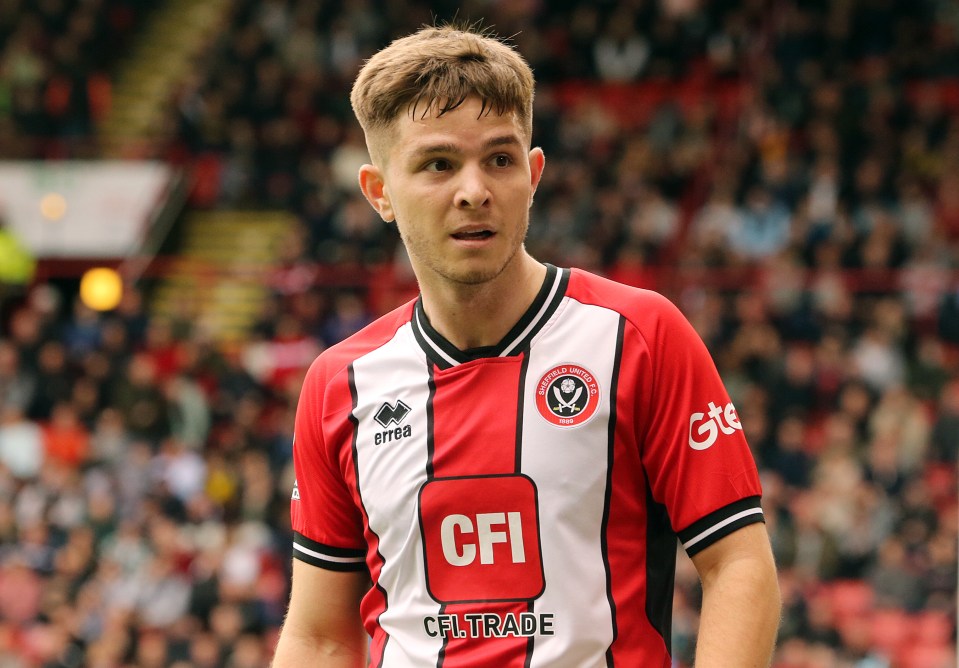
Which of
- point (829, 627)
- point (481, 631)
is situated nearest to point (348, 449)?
point (481, 631)

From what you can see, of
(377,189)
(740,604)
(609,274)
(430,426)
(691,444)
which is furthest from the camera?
(609,274)

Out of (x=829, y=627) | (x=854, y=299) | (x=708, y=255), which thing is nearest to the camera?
(x=829, y=627)

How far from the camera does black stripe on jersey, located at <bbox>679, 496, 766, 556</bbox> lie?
2773 mm

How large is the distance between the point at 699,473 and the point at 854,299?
11.1 metres

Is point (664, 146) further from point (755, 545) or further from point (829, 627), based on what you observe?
point (755, 545)

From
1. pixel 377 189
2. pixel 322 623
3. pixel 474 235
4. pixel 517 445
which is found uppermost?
pixel 377 189

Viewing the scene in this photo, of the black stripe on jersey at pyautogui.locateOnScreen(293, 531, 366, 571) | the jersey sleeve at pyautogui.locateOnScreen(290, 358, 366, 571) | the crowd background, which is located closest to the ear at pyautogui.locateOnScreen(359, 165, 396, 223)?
the jersey sleeve at pyautogui.locateOnScreen(290, 358, 366, 571)

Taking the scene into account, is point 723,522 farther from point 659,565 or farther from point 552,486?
A: point 552,486

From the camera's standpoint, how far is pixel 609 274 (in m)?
14.5

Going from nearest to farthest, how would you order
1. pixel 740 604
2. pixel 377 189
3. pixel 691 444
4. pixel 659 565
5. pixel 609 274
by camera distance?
pixel 740 604, pixel 691 444, pixel 659 565, pixel 377 189, pixel 609 274

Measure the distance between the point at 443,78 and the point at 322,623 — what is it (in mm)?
1196

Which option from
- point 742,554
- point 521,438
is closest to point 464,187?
point 521,438

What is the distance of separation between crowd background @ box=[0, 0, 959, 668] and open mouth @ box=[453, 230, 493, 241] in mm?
8368

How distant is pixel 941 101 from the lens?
1627cm
